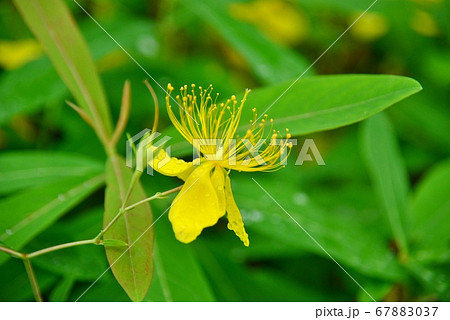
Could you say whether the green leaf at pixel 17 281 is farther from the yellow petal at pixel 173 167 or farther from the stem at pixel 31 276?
the yellow petal at pixel 173 167

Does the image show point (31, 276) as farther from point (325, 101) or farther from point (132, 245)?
point (325, 101)

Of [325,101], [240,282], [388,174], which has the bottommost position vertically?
[240,282]

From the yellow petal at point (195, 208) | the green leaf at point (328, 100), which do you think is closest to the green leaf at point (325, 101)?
the green leaf at point (328, 100)

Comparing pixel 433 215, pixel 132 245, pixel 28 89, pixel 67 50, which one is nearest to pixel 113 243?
pixel 132 245

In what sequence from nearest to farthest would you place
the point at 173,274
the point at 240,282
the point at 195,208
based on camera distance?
1. the point at 195,208
2. the point at 173,274
3. the point at 240,282

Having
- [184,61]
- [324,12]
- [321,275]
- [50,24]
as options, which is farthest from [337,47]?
[50,24]
